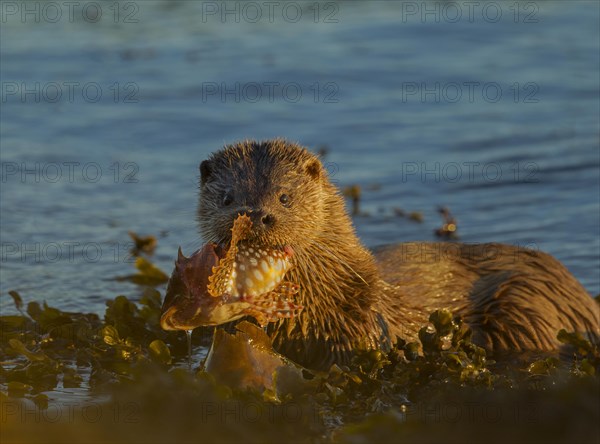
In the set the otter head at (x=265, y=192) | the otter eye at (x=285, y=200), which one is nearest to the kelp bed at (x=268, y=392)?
the otter head at (x=265, y=192)

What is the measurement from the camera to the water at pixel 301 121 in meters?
8.48

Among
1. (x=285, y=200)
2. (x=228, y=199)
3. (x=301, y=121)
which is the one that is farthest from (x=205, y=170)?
(x=301, y=121)

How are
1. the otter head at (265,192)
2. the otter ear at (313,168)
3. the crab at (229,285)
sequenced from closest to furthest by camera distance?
1. the crab at (229,285)
2. the otter head at (265,192)
3. the otter ear at (313,168)

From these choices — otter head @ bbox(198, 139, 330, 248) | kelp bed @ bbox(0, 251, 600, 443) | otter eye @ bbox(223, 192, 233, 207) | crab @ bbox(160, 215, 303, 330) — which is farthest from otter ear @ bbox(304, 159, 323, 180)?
kelp bed @ bbox(0, 251, 600, 443)

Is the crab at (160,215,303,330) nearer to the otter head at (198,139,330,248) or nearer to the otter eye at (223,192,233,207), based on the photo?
the otter head at (198,139,330,248)

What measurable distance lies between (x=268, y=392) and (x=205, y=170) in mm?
1273

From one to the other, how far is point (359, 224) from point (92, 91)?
4.00 meters

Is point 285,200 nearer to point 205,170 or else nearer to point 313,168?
point 313,168

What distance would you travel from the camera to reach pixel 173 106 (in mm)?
11266

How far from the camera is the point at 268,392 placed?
481 cm

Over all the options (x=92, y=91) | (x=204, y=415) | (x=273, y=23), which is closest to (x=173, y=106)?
(x=92, y=91)

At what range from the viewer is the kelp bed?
12.2 ft

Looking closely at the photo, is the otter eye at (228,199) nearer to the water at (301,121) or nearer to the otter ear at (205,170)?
the otter ear at (205,170)

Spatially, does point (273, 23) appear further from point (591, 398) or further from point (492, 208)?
point (591, 398)
